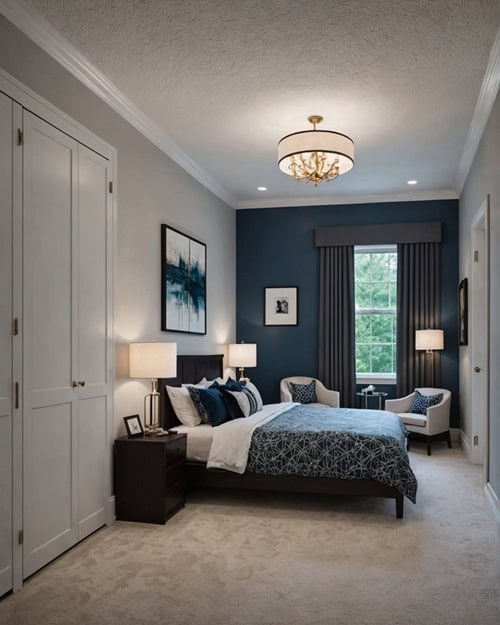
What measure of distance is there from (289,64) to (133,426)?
106 inches

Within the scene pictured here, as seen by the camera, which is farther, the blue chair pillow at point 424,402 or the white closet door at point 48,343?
the blue chair pillow at point 424,402

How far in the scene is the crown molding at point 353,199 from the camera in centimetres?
716

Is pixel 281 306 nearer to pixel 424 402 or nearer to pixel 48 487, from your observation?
pixel 424 402

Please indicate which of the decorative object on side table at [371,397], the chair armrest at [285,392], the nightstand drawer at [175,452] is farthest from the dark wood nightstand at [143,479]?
the decorative object on side table at [371,397]

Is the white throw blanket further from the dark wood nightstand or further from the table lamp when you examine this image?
the table lamp

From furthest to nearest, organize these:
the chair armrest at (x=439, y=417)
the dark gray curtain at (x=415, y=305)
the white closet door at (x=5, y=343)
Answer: the dark gray curtain at (x=415, y=305) → the chair armrest at (x=439, y=417) → the white closet door at (x=5, y=343)

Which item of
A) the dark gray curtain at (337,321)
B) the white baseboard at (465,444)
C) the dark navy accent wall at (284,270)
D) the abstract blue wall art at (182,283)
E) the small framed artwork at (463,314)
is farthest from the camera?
the dark navy accent wall at (284,270)

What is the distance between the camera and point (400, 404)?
693 cm

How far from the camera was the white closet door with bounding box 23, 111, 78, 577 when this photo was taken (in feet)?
10.3

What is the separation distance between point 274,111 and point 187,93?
2.39 feet

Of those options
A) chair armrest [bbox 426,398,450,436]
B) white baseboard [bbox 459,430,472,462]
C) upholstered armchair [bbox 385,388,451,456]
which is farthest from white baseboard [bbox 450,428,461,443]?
chair armrest [bbox 426,398,450,436]

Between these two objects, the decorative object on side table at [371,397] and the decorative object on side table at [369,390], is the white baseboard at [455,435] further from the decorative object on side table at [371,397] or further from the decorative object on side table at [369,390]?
the decorative object on side table at [369,390]

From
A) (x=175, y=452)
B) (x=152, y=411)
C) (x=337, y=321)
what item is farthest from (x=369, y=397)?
(x=175, y=452)

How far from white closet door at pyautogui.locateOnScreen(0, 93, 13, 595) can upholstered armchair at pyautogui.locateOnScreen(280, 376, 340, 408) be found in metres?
4.38
